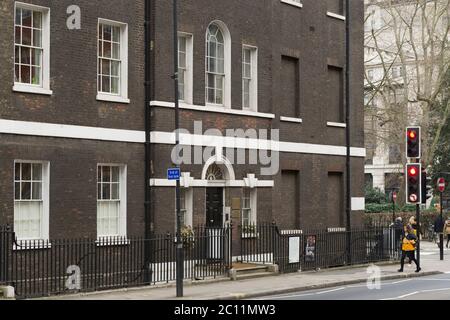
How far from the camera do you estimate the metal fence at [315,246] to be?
2722cm

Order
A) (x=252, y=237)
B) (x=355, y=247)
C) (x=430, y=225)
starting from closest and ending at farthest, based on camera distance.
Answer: (x=252, y=237) → (x=355, y=247) → (x=430, y=225)

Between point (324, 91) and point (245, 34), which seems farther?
point (324, 91)

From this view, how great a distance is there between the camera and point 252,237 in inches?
1067

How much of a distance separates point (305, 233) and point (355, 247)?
330 centimetres

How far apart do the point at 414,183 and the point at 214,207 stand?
7378 mm

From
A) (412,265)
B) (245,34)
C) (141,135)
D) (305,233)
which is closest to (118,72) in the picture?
(141,135)

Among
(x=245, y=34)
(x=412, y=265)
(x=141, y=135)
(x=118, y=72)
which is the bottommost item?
(x=412, y=265)

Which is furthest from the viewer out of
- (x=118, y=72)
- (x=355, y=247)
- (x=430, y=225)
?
(x=430, y=225)

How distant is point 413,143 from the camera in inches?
1133

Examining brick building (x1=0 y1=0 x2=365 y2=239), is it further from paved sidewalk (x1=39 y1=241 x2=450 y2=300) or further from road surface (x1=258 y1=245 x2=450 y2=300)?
road surface (x1=258 y1=245 x2=450 y2=300)

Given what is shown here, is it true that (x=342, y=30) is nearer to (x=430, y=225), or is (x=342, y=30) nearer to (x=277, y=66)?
(x=277, y=66)

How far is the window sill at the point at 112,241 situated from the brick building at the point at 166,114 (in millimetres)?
359

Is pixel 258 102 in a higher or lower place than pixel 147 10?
lower

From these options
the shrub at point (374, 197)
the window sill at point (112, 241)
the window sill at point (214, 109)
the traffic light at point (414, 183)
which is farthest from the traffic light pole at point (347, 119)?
the shrub at point (374, 197)
